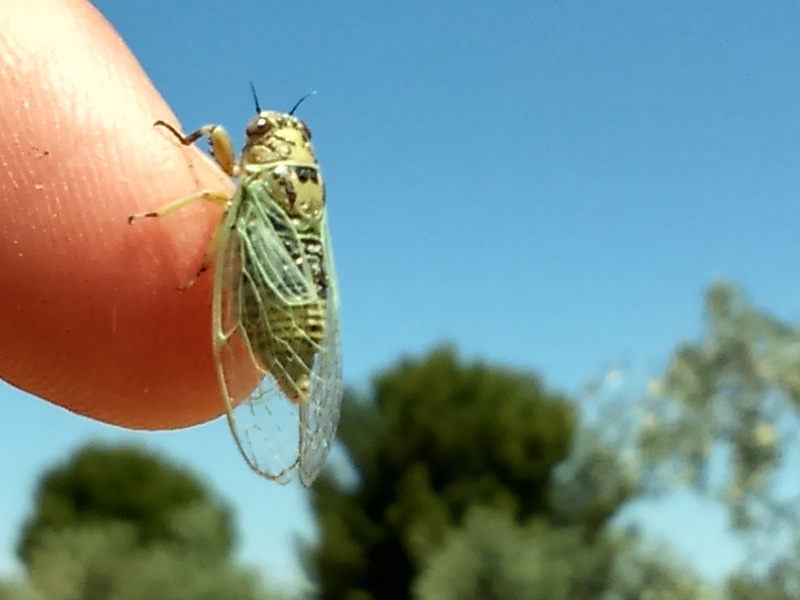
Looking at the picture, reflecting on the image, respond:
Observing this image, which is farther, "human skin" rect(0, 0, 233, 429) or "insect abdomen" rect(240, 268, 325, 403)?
"insect abdomen" rect(240, 268, 325, 403)

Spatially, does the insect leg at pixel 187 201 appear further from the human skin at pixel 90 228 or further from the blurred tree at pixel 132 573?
the blurred tree at pixel 132 573

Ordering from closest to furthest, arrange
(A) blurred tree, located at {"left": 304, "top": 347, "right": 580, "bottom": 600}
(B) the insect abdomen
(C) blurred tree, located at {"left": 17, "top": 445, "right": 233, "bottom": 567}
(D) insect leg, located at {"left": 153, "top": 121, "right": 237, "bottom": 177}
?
(B) the insect abdomen → (D) insect leg, located at {"left": 153, "top": 121, "right": 237, "bottom": 177} → (A) blurred tree, located at {"left": 304, "top": 347, "right": 580, "bottom": 600} → (C) blurred tree, located at {"left": 17, "top": 445, "right": 233, "bottom": 567}

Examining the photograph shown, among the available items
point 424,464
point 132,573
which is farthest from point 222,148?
point 424,464

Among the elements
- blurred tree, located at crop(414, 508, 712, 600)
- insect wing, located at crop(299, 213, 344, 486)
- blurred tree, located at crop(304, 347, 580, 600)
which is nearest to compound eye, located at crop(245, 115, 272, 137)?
insect wing, located at crop(299, 213, 344, 486)

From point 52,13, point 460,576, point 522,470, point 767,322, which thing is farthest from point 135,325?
point 522,470

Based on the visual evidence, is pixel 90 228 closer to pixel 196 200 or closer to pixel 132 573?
pixel 196 200

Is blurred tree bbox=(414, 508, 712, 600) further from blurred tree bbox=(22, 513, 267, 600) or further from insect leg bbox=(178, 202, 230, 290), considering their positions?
insect leg bbox=(178, 202, 230, 290)

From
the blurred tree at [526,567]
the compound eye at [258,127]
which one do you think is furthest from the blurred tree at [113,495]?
the compound eye at [258,127]

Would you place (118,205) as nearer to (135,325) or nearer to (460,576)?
(135,325)
